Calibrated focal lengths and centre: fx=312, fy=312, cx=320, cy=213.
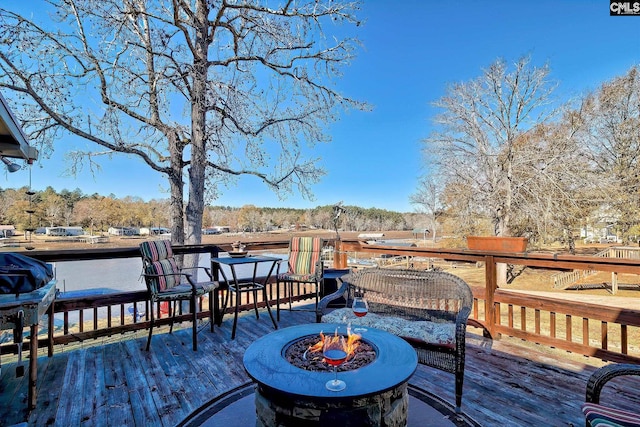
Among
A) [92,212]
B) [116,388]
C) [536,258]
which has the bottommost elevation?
[116,388]

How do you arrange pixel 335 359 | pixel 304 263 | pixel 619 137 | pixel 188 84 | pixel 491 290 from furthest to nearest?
pixel 619 137
pixel 188 84
pixel 304 263
pixel 491 290
pixel 335 359

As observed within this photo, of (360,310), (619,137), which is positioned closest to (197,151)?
(360,310)

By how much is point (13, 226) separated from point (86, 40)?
383 centimetres

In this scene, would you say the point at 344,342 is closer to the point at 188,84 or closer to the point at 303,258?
the point at 303,258

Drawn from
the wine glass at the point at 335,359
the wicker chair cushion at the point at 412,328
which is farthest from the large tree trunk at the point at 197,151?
the wine glass at the point at 335,359

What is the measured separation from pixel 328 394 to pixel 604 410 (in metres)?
1.16

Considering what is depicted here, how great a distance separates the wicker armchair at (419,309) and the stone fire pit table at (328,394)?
0.70 m

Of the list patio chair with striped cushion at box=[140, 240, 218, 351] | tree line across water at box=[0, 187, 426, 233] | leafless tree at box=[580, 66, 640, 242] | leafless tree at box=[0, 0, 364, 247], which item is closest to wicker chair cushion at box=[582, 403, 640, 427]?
patio chair with striped cushion at box=[140, 240, 218, 351]

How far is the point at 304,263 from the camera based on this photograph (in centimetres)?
450

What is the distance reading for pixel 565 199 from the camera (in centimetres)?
984

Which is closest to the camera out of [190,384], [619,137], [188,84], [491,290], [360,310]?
[360,310]

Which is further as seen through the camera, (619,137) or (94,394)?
(619,137)

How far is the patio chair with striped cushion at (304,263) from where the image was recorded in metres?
4.34

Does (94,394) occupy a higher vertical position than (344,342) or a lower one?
lower
